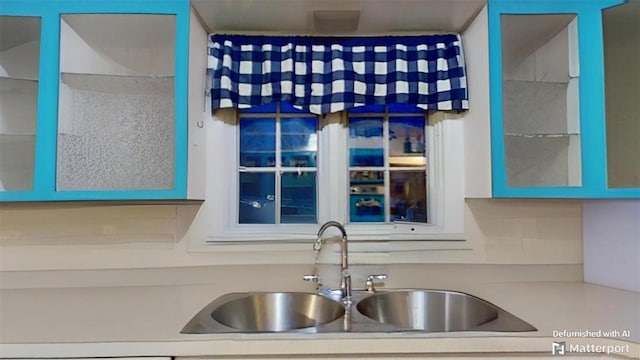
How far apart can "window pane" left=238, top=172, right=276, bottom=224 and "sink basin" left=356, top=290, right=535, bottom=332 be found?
56cm

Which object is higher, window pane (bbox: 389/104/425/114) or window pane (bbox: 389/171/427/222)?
window pane (bbox: 389/104/425/114)

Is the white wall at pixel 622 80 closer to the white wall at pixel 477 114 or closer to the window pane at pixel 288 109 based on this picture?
the white wall at pixel 477 114

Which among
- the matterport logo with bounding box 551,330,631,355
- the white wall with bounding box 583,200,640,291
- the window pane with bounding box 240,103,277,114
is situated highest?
the window pane with bounding box 240,103,277,114

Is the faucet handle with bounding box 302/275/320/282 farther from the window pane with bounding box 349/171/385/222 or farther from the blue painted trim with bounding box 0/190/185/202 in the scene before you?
the blue painted trim with bounding box 0/190/185/202

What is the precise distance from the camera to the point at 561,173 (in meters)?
1.30

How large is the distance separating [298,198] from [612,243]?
47.2 inches

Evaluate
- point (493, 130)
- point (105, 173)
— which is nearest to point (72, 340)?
point (105, 173)

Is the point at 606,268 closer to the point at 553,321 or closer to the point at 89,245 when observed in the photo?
the point at 553,321

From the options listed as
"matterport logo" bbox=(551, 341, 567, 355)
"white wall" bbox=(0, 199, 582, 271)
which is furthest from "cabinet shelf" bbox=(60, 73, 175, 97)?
"matterport logo" bbox=(551, 341, 567, 355)

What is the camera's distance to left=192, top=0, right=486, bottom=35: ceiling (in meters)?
1.35

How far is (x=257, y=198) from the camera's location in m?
1.63

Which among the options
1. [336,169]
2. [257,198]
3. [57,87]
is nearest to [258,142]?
[257,198]

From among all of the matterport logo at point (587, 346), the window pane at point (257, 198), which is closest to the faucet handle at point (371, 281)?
the window pane at point (257, 198)

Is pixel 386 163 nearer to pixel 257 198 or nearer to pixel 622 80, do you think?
pixel 257 198
